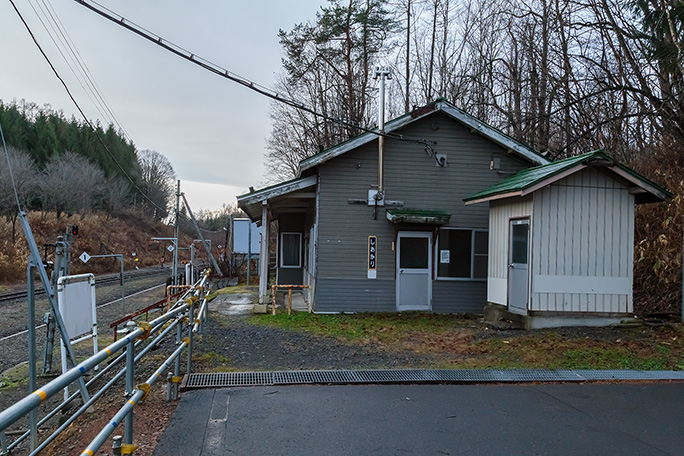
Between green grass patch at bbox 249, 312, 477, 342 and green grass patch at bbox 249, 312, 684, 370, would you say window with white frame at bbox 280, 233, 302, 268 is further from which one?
green grass patch at bbox 249, 312, 684, 370

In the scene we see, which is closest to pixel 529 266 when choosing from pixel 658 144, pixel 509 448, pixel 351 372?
pixel 351 372

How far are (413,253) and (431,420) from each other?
810 centimetres

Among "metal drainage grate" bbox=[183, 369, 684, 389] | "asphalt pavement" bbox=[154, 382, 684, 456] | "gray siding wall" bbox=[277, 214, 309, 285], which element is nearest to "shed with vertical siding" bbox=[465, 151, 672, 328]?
"metal drainage grate" bbox=[183, 369, 684, 389]

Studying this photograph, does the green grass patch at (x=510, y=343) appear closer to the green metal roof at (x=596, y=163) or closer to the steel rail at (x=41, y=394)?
the green metal roof at (x=596, y=163)

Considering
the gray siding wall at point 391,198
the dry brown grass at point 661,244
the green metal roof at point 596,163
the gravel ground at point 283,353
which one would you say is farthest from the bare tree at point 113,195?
the green metal roof at point 596,163

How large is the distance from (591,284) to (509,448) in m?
6.35

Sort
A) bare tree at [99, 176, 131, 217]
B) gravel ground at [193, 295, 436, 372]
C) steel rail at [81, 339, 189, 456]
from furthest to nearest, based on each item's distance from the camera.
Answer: bare tree at [99, 176, 131, 217], gravel ground at [193, 295, 436, 372], steel rail at [81, 339, 189, 456]

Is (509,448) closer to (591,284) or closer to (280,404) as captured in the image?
(280,404)

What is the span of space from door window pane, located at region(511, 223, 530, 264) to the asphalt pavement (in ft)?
13.1

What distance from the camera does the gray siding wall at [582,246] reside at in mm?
9562

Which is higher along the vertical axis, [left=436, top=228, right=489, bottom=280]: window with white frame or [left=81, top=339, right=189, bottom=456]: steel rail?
[left=436, top=228, right=489, bottom=280]: window with white frame

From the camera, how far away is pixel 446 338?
9336mm

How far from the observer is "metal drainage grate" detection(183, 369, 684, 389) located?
6.23 m

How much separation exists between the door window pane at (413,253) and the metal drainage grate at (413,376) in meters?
6.13
